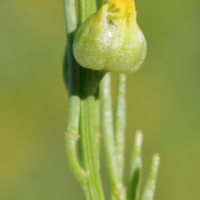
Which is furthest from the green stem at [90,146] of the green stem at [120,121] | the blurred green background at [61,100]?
the blurred green background at [61,100]

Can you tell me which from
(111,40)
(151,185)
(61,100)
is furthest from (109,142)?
(61,100)

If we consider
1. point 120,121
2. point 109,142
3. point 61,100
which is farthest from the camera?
point 61,100

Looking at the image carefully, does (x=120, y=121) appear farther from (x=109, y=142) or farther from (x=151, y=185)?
(x=151, y=185)

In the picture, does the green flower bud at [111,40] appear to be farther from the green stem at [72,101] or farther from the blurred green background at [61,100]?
the blurred green background at [61,100]

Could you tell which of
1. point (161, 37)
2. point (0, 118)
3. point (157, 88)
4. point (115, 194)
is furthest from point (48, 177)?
point (115, 194)

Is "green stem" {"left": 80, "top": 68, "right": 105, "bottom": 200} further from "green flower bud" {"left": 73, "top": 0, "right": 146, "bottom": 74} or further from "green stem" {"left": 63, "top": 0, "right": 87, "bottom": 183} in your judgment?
"green flower bud" {"left": 73, "top": 0, "right": 146, "bottom": 74}

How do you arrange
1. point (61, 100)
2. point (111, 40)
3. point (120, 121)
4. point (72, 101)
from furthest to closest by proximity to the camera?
1. point (61, 100)
2. point (120, 121)
3. point (72, 101)
4. point (111, 40)

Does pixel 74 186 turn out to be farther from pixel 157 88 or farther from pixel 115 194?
pixel 115 194

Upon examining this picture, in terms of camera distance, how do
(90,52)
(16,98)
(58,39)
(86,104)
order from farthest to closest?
1. (58,39)
2. (16,98)
3. (86,104)
4. (90,52)
